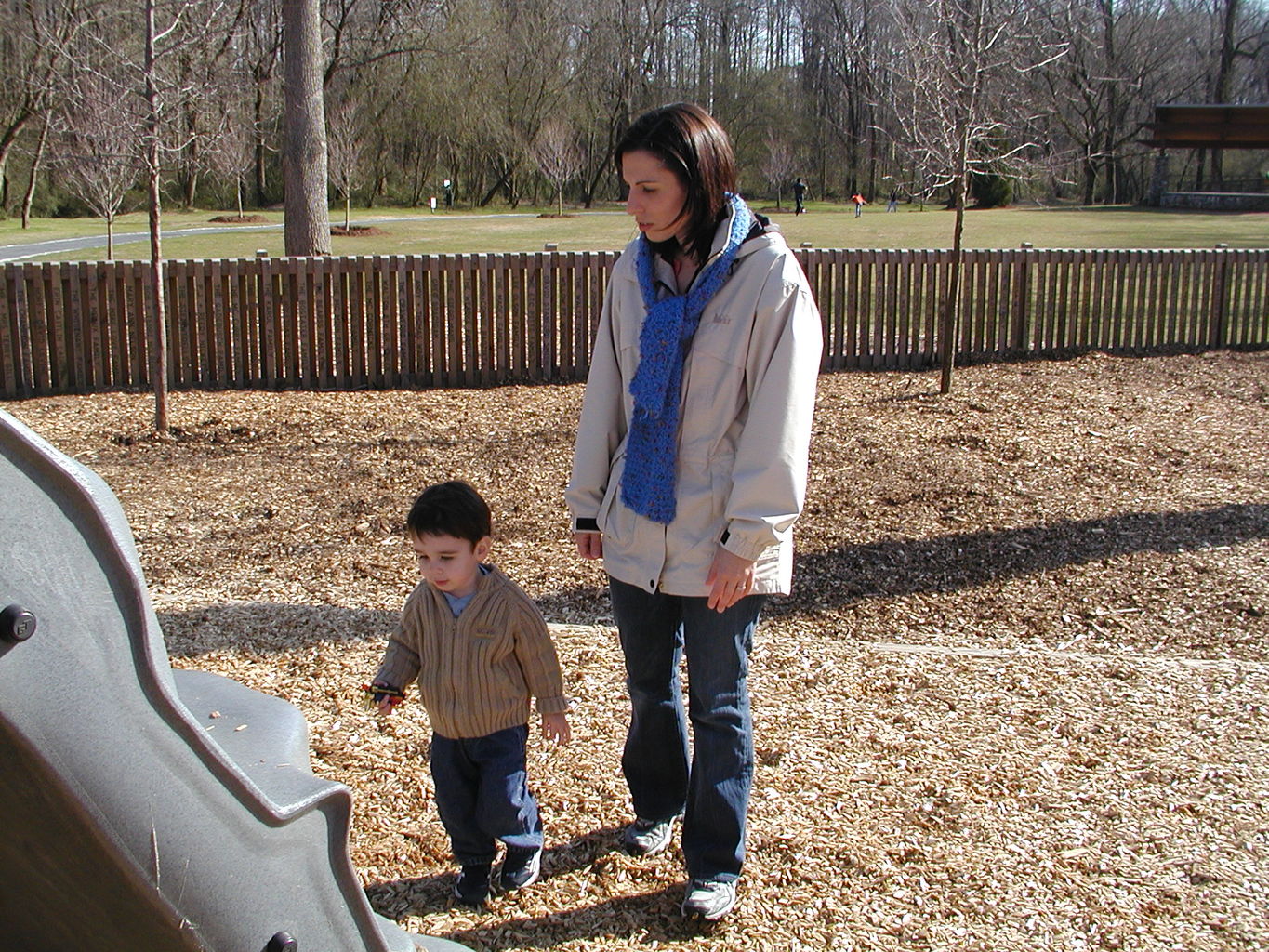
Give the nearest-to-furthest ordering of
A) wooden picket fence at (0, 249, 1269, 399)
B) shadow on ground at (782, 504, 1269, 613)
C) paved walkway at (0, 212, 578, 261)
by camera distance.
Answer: shadow on ground at (782, 504, 1269, 613)
wooden picket fence at (0, 249, 1269, 399)
paved walkway at (0, 212, 578, 261)

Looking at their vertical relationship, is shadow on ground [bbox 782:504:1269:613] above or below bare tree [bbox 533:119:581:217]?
below

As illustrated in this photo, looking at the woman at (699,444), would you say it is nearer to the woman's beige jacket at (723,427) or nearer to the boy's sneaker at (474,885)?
the woman's beige jacket at (723,427)

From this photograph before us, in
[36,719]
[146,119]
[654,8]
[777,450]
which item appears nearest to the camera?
[36,719]

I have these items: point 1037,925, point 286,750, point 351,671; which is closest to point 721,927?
point 1037,925

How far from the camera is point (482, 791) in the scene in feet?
9.65

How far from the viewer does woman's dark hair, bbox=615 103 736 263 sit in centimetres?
262

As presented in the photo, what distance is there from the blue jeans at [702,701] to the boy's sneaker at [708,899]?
20mm

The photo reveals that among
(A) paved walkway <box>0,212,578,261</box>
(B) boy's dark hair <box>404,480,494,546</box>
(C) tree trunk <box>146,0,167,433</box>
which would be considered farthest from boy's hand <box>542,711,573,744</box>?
(A) paved walkway <box>0,212,578,261</box>

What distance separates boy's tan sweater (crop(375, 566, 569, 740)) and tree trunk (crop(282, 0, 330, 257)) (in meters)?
10.1

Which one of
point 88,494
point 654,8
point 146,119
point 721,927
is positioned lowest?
point 721,927

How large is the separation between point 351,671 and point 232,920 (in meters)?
3.06

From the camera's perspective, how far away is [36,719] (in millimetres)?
1254

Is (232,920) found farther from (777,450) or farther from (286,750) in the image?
(777,450)

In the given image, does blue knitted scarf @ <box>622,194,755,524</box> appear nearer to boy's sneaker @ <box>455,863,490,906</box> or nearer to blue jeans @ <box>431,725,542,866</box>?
blue jeans @ <box>431,725,542,866</box>
